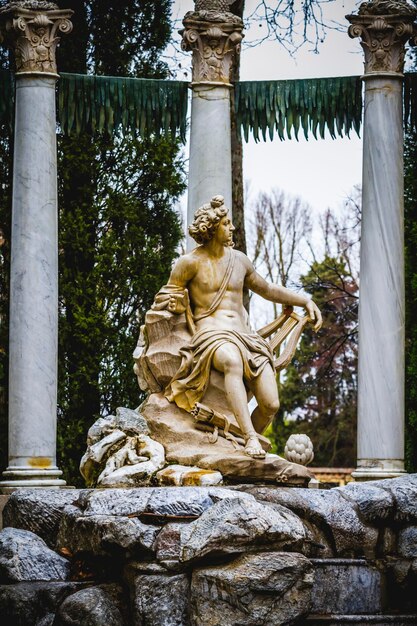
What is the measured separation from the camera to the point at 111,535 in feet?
51.1

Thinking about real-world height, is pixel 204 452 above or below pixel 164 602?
above

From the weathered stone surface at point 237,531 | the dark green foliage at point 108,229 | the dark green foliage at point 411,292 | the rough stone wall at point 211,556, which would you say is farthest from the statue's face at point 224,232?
the dark green foliage at point 108,229

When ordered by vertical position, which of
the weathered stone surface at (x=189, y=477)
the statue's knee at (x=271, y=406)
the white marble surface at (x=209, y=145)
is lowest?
the weathered stone surface at (x=189, y=477)

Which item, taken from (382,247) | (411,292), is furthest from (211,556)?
(411,292)

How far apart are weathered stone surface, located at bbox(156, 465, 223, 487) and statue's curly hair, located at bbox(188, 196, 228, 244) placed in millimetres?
2930

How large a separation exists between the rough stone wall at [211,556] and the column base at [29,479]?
16.3 feet

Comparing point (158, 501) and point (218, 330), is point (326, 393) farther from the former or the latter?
point (158, 501)

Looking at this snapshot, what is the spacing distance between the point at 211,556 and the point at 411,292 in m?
14.0

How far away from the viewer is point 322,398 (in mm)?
44875

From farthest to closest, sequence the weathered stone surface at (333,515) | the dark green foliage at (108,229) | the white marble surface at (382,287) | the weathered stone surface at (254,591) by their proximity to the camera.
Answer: the dark green foliage at (108,229)
the white marble surface at (382,287)
the weathered stone surface at (333,515)
the weathered stone surface at (254,591)

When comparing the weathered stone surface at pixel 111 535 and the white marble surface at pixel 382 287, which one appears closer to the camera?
the weathered stone surface at pixel 111 535

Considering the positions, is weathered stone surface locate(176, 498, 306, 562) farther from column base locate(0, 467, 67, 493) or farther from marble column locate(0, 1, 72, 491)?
marble column locate(0, 1, 72, 491)

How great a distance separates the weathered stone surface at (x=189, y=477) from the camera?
17312mm

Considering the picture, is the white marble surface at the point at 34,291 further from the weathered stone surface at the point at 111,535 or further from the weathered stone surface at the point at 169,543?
the weathered stone surface at the point at 169,543
